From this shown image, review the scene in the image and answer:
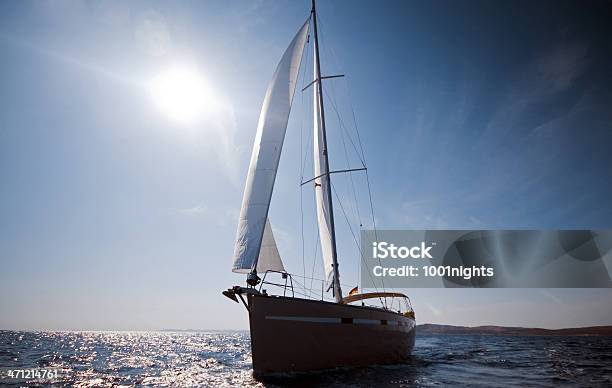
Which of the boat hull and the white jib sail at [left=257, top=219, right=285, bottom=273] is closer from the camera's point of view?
the boat hull

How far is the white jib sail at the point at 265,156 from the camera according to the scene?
12109 mm

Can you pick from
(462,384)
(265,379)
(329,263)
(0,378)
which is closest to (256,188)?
(329,263)

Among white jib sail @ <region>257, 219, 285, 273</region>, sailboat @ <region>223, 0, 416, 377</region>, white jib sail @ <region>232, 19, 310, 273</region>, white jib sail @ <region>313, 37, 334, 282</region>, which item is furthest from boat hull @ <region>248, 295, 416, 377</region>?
white jib sail @ <region>313, 37, 334, 282</region>

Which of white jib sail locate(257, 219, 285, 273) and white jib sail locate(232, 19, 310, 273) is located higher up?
white jib sail locate(232, 19, 310, 273)

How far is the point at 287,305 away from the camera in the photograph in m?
11.6

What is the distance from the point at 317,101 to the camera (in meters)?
Result: 18.8

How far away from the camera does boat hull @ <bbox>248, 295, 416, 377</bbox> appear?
→ 11.3 meters

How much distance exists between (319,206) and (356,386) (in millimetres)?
9668

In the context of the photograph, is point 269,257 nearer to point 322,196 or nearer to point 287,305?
point 287,305

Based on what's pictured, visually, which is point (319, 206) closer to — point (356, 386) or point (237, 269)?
point (237, 269)

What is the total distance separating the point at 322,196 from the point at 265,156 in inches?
210

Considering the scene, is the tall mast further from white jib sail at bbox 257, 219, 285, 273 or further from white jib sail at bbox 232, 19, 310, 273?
white jib sail at bbox 257, 219, 285, 273

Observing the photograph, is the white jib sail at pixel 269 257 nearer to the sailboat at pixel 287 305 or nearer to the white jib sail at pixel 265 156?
the sailboat at pixel 287 305

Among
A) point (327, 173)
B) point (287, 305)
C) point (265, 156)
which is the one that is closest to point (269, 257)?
point (287, 305)
